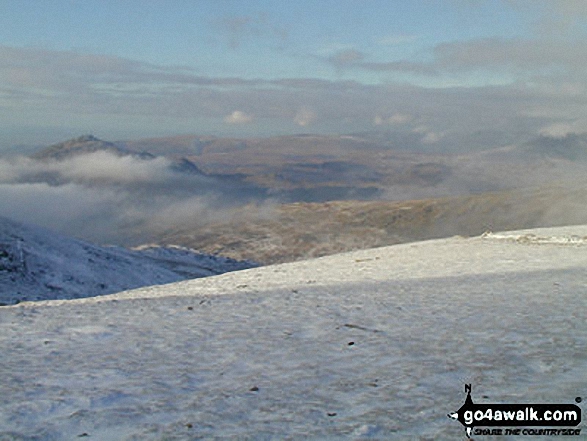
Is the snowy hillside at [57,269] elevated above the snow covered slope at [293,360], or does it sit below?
below

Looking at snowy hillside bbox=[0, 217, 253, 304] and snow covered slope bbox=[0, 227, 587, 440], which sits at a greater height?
snow covered slope bbox=[0, 227, 587, 440]

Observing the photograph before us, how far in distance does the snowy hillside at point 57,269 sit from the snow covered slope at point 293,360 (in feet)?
111

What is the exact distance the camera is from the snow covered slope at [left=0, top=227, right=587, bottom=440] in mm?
7188

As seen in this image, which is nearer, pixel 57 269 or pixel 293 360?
pixel 293 360

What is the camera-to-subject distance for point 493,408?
718 cm

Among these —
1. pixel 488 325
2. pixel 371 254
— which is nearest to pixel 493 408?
pixel 488 325

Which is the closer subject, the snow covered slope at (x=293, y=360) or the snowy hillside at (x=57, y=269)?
the snow covered slope at (x=293, y=360)

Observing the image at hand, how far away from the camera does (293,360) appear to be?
9797 millimetres

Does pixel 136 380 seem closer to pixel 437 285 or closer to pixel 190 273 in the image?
pixel 437 285

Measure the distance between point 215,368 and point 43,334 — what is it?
4.83 m

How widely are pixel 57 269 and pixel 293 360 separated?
49363mm

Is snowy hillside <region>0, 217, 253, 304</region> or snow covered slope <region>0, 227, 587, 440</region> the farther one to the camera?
snowy hillside <region>0, 217, 253, 304</region>

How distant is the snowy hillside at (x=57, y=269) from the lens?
158 feet

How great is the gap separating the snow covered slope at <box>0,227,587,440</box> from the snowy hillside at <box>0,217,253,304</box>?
3381 centimetres
